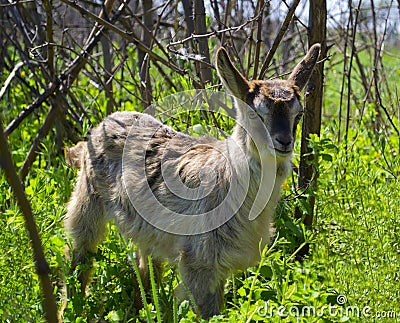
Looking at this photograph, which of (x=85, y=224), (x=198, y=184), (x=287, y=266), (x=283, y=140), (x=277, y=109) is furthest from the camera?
(x=85, y=224)

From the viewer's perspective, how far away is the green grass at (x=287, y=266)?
360 centimetres

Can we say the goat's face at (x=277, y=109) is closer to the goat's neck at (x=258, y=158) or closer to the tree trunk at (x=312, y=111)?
the goat's neck at (x=258, y=158)

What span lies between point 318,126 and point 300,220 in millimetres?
731

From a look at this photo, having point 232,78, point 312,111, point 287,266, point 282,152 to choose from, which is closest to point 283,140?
point 282,152

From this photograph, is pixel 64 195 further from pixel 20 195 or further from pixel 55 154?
pixel 20 195

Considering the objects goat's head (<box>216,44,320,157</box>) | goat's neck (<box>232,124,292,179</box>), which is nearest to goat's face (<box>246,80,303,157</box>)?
goat's head (<box>216,44,320,157</box>)

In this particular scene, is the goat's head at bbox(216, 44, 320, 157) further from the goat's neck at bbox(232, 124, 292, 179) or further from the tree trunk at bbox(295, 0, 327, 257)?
the tree trunk at bbox(295, 0, 327, 257)

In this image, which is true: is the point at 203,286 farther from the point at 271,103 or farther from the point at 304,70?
the point at 304,70

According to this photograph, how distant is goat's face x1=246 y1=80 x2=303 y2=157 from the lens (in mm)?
3932

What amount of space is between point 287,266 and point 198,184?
767mm

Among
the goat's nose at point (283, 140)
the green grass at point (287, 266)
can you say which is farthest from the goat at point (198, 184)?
the green grass at point (287, 266)

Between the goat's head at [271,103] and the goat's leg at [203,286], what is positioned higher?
the goat's head at [271,103]

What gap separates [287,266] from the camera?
4336 millimetres

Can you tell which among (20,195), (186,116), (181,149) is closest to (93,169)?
(181,149)
